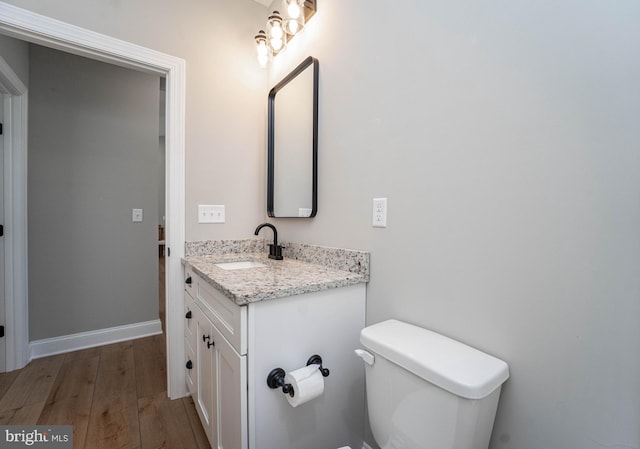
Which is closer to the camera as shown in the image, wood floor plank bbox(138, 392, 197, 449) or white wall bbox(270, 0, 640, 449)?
white wall bbox(270, 0, 640, 449)

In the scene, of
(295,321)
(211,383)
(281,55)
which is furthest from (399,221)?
(281,55)

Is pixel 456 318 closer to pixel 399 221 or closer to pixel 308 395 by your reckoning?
pixel 399 221

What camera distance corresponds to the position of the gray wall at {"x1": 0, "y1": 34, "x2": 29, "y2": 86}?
5.44 feet

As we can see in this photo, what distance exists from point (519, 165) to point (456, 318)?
0.48 m

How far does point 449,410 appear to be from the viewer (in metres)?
0.67

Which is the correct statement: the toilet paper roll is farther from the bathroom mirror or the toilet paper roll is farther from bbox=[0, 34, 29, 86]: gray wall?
bbox=[0, 34, 29, 86]: gray wall

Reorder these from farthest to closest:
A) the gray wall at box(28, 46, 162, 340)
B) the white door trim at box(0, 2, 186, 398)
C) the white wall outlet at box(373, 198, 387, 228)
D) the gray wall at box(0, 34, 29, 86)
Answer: the gray wall at box(28, 46, 162, 340) → the gray wall at box(0, 34, 29, 86) → the white door trim at box(0, 2, 186, 398) → the white wall outlet at box(373, 198, 387, 228)

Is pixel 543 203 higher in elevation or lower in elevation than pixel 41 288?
higher

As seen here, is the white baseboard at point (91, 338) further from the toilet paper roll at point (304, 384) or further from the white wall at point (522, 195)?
the white wall at point (522, 195)

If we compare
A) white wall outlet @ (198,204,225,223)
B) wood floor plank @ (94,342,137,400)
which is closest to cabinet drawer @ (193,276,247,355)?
white wall outlet @ (198,204,225,223)

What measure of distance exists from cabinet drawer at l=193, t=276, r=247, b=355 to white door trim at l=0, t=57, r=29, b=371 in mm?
1516

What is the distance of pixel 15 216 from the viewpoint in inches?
72.7

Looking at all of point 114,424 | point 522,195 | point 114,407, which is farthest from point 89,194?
point 522,195

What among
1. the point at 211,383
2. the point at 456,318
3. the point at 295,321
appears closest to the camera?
the point at 456,318
